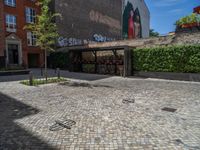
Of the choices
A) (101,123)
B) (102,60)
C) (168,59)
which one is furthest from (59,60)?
(101,123)

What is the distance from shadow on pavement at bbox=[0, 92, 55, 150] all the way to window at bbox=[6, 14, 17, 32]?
21.8m

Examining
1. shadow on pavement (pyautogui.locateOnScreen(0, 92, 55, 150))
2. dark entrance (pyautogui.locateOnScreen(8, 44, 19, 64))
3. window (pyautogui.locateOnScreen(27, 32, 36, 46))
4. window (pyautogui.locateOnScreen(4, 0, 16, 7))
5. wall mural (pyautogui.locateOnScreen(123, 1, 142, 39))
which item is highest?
wall mural (pyautogui.locateOnScreen(123, 1, 142, 39))

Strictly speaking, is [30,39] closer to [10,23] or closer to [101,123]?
[10,23]

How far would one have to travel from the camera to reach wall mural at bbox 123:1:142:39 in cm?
4513

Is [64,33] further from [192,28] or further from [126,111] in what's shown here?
[126,111]

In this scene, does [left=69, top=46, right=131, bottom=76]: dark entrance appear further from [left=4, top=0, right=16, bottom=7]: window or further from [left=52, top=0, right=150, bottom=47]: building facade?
[left=4, top=0, right=16, bottom=7]: window

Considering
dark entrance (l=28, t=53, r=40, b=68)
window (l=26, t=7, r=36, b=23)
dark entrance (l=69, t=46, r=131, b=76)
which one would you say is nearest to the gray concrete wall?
window (l=26, t=7, r=36, b=23)

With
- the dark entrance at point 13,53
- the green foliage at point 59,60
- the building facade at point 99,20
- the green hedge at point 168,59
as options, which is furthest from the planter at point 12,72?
the green hedge at point 168,59

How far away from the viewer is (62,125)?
465 cm

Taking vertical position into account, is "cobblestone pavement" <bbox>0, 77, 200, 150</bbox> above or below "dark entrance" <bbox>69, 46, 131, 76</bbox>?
below

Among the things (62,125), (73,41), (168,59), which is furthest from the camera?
(73,41)

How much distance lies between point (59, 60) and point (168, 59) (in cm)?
1637

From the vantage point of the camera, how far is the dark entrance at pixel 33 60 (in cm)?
2917

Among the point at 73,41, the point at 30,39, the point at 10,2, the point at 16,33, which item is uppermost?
the point at 10,2
